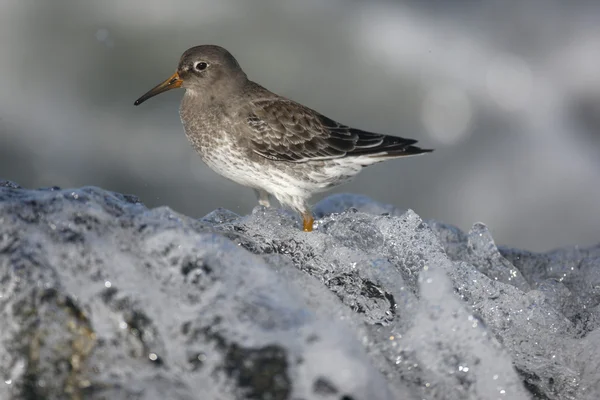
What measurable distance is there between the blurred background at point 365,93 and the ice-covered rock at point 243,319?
21.4ft

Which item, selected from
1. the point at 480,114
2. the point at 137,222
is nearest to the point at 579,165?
the point at 480,114

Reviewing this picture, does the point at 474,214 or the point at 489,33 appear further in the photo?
the point at 489,33

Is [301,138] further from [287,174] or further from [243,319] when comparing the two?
[243,319]

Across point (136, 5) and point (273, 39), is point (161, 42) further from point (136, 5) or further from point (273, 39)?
point (273, 39)

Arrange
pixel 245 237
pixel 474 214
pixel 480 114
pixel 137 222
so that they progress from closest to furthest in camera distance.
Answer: pixel 137 222 → pixel 245 237 → pixel 474 214 → pixel 480 114

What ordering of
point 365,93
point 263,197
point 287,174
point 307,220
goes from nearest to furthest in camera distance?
point 307,220
point 287,174
point 263,197
point 365,93

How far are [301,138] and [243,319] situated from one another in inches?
114

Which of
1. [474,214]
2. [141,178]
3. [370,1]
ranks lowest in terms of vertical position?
[141,178]

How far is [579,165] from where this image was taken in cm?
1224

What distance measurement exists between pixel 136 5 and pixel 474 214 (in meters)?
6.43

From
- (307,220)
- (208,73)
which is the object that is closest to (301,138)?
(307,220)

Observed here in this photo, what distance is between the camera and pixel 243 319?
12.6 ft

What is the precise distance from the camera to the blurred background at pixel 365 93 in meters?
11.8

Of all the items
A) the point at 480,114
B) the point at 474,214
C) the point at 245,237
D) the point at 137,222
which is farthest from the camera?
the point at 480,114
